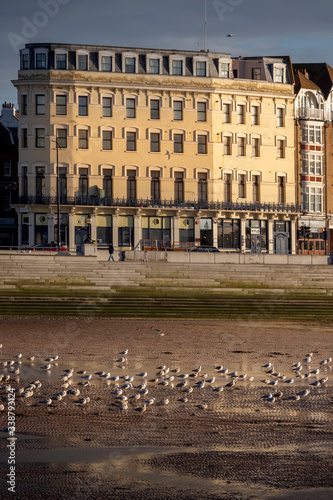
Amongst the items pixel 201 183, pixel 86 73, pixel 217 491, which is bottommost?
pixel 217 491

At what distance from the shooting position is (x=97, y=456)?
11281mm

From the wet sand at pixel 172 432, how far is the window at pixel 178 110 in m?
47.4

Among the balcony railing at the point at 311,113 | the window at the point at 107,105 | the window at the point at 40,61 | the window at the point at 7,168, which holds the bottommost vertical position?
the window at the point at 7,168

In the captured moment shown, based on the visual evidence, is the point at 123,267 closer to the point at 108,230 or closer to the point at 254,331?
the point at 254,331

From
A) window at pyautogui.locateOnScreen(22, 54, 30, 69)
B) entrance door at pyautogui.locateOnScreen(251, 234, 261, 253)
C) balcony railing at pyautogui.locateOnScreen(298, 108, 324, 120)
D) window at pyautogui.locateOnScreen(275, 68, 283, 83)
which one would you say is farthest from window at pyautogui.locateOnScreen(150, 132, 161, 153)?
balcony railing at pyautogui.locateOnScreen(298, 108, 324, 120)

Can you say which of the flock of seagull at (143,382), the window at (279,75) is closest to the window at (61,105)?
the window at (279,75)

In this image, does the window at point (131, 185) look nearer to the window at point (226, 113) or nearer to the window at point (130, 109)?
the window at point (130, 109)

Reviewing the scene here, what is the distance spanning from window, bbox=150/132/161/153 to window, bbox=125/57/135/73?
217 inches

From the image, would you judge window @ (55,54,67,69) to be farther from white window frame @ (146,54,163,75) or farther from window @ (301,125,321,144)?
window @ (301,125,321,144)

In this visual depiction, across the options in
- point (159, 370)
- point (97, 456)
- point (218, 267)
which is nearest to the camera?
point (97, 456)

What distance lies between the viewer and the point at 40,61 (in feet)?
214

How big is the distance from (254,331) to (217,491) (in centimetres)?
2054

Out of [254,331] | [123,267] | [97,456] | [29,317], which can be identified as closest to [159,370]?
[97,456]

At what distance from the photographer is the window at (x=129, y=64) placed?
67.2 m
